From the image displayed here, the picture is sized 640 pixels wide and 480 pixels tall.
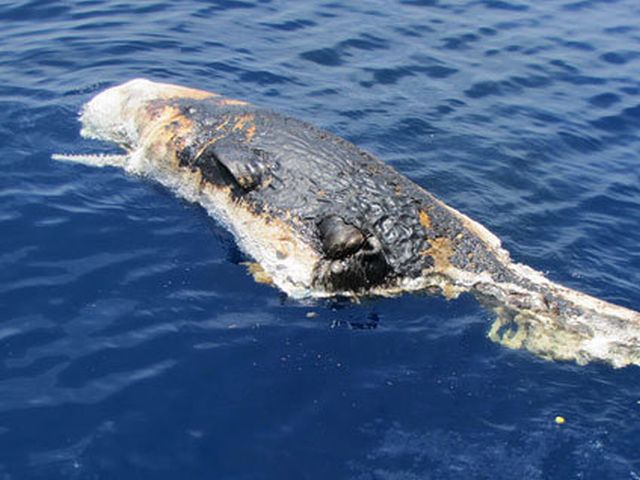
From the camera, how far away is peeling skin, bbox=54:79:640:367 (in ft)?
24.4

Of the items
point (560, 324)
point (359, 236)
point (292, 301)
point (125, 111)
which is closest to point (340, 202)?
point (359, 236)

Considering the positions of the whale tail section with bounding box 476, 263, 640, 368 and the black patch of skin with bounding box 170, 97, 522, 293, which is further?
the black patch of skin with bounding box 170, 97, 522, 293

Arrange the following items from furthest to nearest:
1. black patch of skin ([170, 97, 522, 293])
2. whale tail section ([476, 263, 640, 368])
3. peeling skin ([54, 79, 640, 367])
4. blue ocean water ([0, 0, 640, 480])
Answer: black patch of skin ([170, 97, 522, 293]), peeling skin ([54, 79, 640, 367]), whale tail section ([476, 263, 640, 368]), blue ocean water ([0, 0, 640, 480])

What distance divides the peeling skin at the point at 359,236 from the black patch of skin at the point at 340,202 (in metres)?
0.01

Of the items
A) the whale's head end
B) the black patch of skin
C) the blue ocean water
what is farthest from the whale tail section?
the whale's head end

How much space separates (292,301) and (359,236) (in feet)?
3.11

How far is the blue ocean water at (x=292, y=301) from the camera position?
6223 millimetres

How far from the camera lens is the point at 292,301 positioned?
308 inches

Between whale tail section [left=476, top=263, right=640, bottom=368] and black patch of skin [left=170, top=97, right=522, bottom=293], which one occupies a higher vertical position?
black patch of skin [left=170, top=97, right=522, bottom=293]

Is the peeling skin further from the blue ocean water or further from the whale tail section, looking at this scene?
the blue ocean water

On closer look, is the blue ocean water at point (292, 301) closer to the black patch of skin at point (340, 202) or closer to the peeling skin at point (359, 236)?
the peeling skin at point (359, 236)

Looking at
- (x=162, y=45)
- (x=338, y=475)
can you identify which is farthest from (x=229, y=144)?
(x=162, y=45)

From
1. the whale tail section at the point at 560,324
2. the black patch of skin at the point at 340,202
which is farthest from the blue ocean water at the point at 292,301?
the black patch of skin at the point at 340,202

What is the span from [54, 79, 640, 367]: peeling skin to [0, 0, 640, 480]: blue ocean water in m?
0.21
